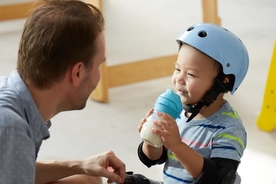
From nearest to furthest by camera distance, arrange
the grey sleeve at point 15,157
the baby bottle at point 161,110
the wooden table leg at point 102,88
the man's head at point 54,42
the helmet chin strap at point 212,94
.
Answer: the grey sleeve at point 15,157, the man's head at point 54,42, the baby bottle at point 161,110, the helmet chin strap at point 212,94, the wooden table leg at point 102,88

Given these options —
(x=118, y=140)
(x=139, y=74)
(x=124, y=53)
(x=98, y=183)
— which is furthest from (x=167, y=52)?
(x=98, y=183)

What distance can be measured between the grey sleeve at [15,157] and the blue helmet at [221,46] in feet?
1.81

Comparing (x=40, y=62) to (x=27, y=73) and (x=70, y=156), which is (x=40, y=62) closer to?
(x=27, y=73)

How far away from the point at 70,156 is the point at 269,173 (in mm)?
751

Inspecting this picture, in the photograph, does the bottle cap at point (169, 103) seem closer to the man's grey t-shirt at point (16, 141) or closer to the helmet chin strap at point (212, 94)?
the helmet chin strap at point (212, 94)

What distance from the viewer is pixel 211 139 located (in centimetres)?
143

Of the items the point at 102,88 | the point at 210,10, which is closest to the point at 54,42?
the point at 102,88

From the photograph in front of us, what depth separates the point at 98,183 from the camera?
1.50 m

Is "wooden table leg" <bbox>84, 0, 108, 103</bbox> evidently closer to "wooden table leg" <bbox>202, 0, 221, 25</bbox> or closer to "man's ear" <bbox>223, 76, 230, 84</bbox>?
"wooden table leg" <bbox>202, 0, 221, 25</bbox>

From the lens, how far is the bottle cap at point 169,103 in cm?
137

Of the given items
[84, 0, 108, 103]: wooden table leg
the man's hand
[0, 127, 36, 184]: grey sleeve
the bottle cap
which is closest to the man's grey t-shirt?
[0, 127, 36, 184]: grey sleeve

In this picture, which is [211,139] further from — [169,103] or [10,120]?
[10,120]

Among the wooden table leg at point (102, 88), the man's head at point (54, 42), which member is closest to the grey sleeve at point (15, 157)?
the man's head at point (54, 42)

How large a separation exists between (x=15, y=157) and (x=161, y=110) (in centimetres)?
44
